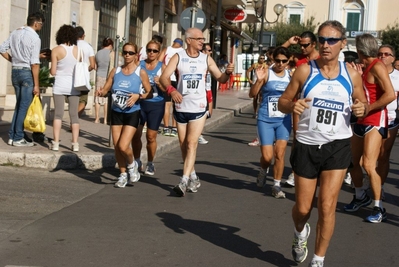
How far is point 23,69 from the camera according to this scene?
11430mm

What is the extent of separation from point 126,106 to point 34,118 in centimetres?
238

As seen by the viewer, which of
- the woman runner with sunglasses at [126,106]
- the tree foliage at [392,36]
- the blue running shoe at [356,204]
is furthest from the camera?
the tree foliage at [392,36]

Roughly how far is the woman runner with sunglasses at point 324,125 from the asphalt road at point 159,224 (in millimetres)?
Result: 604

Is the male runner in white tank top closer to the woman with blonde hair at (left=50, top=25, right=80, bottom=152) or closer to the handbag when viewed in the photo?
the handbag

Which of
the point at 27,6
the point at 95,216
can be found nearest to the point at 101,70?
the point at 27,6

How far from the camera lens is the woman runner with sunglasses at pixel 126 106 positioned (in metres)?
9.67

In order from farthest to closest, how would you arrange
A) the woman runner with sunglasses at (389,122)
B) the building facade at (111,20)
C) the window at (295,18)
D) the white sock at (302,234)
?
the window at (295,18) → the building facade at (111,20) → the woman runner with sunglasses at (389,122) → the white sock at (302,234)

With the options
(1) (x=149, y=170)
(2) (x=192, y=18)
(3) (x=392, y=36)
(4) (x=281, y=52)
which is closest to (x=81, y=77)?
(1) (x=149, y=170)

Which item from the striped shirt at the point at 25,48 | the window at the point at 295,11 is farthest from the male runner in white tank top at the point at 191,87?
the window at the point at 295,11

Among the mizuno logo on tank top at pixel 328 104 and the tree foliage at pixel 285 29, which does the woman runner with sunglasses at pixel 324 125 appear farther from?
the tree foliage at pixel 285 29

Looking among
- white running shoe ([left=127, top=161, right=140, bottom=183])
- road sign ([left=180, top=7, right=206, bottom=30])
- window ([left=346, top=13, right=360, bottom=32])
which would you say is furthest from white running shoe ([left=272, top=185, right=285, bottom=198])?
window ([left=346, top=13, right=360, bottom=32])

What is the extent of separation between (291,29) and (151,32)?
5913cm

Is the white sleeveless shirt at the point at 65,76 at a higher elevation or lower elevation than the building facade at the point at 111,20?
lower

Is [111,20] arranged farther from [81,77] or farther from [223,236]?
[223,236]
